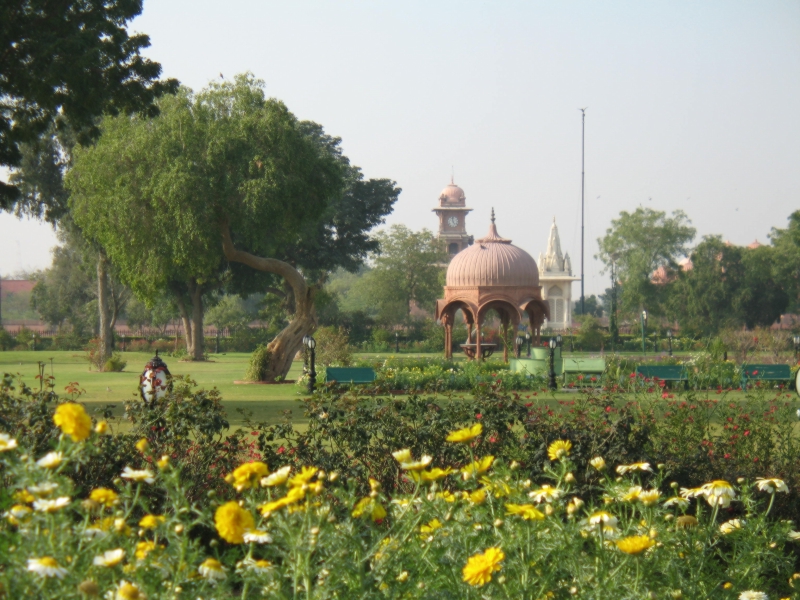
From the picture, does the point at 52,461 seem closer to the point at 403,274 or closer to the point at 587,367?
the point at 587,367

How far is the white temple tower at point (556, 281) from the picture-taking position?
55.1 m

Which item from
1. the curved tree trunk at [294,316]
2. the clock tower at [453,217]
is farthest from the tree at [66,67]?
the clock tower at [453,217]

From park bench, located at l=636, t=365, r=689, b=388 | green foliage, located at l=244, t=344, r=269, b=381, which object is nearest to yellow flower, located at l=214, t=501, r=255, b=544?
park bench, located at l=636, t=365, r=689, b=388

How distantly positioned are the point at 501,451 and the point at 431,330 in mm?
35394

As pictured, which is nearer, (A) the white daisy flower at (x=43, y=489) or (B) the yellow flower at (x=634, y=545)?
(A) the white daisy flower at (x=43, y=489)

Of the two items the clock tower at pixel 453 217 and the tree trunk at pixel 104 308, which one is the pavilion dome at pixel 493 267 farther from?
the clock tower at pixel 453 217

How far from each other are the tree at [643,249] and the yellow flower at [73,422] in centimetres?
5266

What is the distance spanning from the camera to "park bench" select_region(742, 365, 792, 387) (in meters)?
17.1

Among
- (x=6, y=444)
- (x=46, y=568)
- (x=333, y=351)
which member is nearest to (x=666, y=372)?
(x=333, y=351)

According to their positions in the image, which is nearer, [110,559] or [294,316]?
[110,559]

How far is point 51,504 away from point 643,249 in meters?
55.6

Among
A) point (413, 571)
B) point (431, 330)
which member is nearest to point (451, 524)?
point (413, 571)

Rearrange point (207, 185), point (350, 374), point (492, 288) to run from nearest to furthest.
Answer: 1. point (350, 374)
2. point (207, 185)
3. point (492, 288)

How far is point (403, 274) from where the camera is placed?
49.8 m
